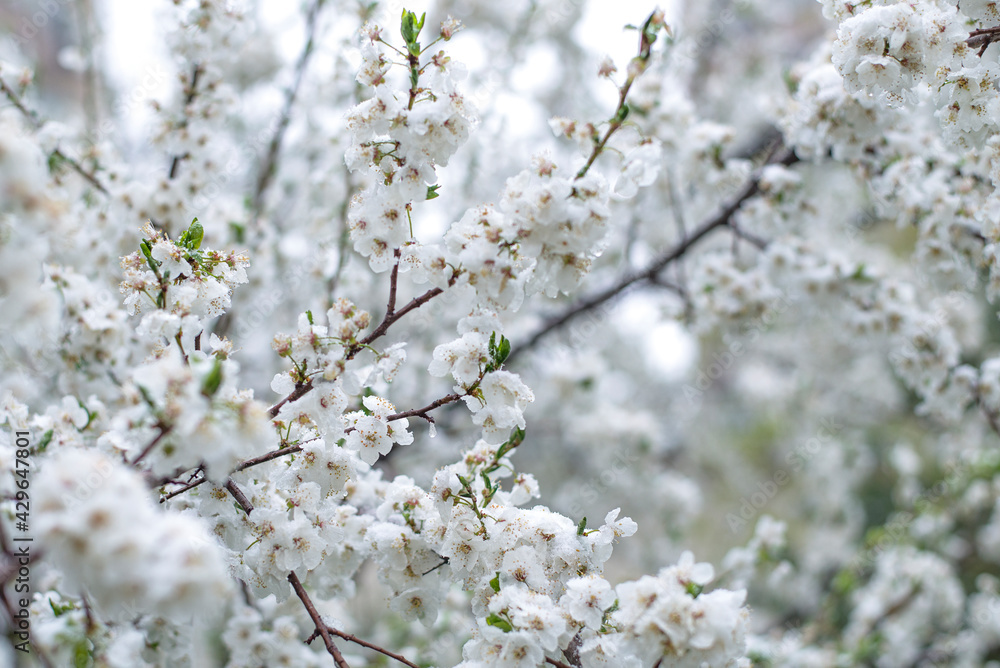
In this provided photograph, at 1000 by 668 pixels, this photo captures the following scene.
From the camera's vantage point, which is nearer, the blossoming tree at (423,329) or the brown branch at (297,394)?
the blossoming tree at (423,329)

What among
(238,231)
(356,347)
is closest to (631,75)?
(356,347)

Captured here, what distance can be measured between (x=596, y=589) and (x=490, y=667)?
28 cm

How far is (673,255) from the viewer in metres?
2.89

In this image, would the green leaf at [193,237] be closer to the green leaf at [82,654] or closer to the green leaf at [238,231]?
the green leaf at [82,654]

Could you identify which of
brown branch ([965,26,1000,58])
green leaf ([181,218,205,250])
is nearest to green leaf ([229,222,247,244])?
green leaf ([181,218,205,250])

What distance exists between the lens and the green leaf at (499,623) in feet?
4.52

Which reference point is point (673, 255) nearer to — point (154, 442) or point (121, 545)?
point (154, 442)

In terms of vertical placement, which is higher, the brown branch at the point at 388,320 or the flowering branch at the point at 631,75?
the flowering branch at the point at 631,75

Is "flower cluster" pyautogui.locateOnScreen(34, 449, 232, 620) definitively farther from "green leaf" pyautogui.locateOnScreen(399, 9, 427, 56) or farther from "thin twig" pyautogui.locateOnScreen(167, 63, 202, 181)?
"thin twig" pyautogui.locateOnScreen(167, 63, 202, 181)

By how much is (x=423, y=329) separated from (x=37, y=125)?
1982 mm

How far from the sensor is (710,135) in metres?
2.76

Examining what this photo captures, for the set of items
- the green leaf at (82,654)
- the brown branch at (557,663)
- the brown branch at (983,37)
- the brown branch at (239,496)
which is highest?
the brown branch at (983,37)

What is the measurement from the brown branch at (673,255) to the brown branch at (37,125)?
1.88 m

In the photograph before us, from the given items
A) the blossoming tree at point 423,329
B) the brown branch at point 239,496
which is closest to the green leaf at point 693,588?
the blossoming tree at point 423,329
